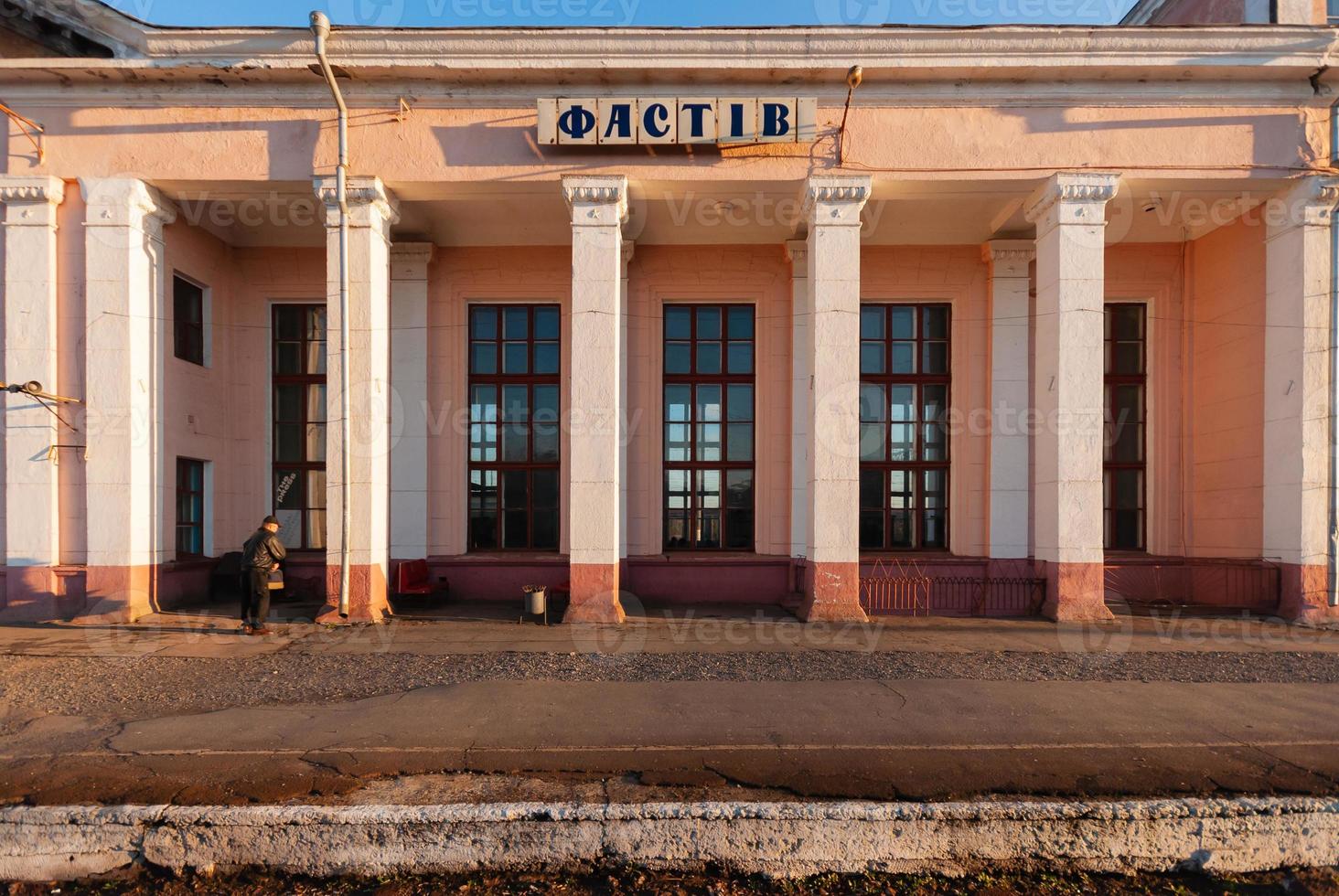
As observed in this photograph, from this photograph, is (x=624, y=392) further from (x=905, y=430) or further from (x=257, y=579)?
(x=257, y=579)

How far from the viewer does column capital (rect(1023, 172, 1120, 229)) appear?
10.9m

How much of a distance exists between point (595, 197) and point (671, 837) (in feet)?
30.4

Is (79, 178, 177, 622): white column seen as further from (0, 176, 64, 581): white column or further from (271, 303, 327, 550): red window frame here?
(271, 303, 327, 550): red window frame

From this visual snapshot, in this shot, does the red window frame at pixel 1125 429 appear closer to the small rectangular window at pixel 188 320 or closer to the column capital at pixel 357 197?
the column capital at pixel 357 197

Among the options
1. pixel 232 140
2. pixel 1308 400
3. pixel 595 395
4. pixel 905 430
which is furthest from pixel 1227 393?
pixel 232 140

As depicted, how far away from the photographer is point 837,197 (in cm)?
1107

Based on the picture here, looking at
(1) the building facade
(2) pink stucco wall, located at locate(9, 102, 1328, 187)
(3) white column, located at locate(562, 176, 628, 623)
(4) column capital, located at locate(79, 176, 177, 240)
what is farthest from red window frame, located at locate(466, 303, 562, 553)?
(4) column capital, located at locate(79, 176, 177, 240)

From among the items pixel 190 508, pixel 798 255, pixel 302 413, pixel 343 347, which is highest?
pixel 798 255

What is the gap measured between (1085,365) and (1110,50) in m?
4.71

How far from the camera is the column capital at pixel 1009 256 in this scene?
13.6 meters

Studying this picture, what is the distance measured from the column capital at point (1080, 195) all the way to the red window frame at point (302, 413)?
13412 mm

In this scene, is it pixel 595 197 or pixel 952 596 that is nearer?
pixel 595 197

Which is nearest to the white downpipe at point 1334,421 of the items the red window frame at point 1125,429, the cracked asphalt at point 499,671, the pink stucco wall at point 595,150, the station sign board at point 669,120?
the pink stucco wall at point 595,150

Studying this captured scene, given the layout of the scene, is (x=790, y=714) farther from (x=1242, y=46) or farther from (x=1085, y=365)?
(x=1242, y=46)
